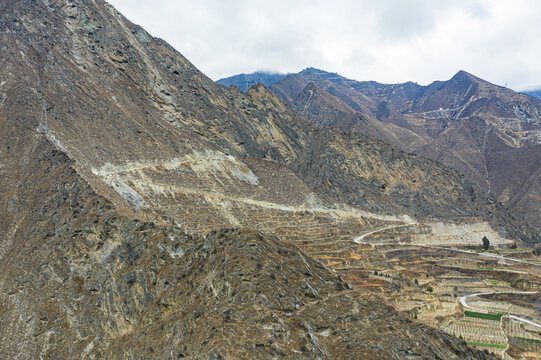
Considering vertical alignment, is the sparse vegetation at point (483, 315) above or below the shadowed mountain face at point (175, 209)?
below


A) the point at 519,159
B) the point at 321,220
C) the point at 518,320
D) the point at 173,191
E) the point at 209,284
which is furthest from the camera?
the point at 519,159

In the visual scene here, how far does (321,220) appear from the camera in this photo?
77.4 metres

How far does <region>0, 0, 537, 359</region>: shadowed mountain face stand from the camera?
1447cm

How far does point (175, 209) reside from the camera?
2079 inches

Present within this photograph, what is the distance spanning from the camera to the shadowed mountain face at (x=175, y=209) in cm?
1447

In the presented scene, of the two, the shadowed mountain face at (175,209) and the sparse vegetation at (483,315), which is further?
the sparse vegetation at (483,315)

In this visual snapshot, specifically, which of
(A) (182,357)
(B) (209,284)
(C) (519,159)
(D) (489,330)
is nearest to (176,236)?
(B) (209,284)

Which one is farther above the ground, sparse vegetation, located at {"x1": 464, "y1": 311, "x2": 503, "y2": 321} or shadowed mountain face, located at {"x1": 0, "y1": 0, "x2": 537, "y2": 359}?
shadowed mountain face, located at {"x1": 0, "y1": 0, "x2": 537, "y2": 359}

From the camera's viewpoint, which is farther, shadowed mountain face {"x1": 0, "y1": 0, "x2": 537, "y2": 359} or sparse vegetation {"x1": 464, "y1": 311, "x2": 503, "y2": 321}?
sparse vegetation {"x1": 464, "y1": 311, "x2": 503, "y2": 321}

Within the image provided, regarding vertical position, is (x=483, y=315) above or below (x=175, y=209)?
below

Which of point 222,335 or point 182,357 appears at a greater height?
point 222,335

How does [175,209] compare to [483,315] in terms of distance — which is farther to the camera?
[175,209]

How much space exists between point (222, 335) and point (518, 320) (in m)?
43.3

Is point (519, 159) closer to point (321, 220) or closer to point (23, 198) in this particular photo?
point (321, 220)
